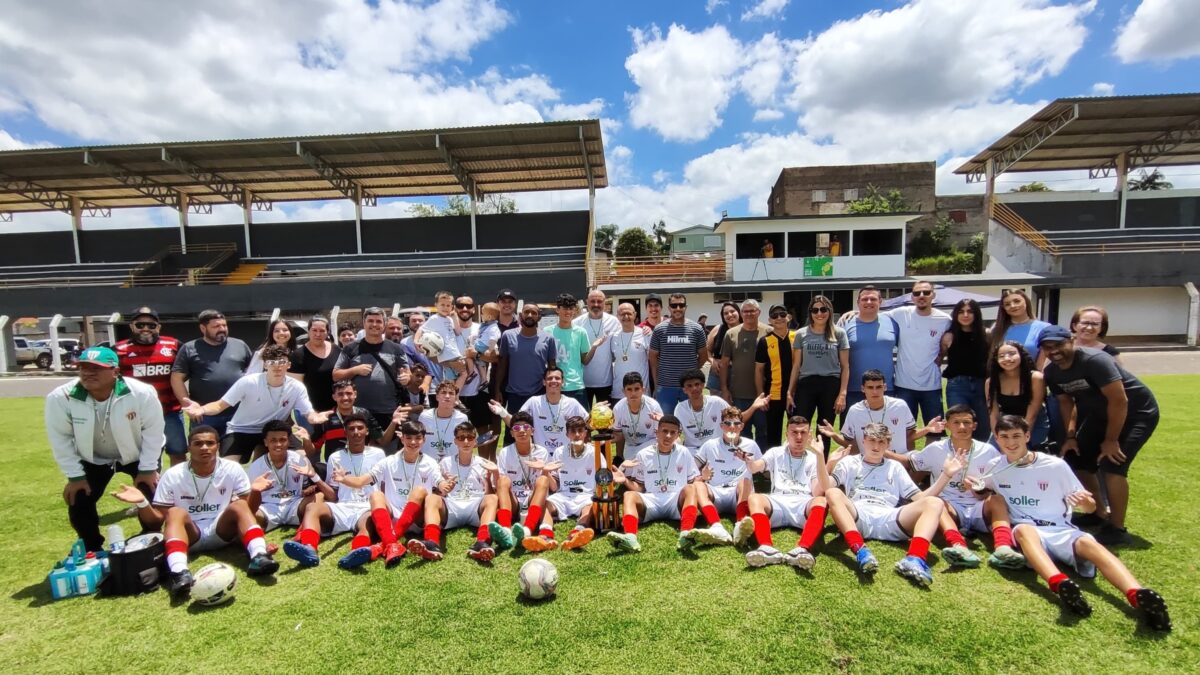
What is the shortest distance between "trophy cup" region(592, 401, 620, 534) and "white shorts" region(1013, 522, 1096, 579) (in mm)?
3042

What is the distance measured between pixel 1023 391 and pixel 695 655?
3.79m

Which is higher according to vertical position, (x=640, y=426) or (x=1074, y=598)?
(x=640, y=426)

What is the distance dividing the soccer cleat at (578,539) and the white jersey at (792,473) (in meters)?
1.73

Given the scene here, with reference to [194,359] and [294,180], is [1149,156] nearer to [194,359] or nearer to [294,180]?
[194,359]

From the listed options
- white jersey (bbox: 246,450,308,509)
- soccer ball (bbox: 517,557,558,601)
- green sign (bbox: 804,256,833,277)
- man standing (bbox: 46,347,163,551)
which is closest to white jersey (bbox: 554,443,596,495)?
soccer ball (bbox: 517,557,558,601)

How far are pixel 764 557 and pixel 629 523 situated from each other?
115cm

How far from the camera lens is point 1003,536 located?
13.4ft

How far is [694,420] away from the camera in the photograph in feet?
19.0

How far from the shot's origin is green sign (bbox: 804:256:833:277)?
936 inches

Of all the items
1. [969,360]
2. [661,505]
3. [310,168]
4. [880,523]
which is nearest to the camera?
[880,523]

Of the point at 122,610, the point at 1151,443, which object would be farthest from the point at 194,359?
the point at 1151,443

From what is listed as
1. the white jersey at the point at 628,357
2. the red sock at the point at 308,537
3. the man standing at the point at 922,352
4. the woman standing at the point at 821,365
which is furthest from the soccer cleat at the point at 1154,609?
the red sock at the point at 308,537

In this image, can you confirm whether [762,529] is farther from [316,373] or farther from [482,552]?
[316,373]

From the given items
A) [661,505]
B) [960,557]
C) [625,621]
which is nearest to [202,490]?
[625,621]
